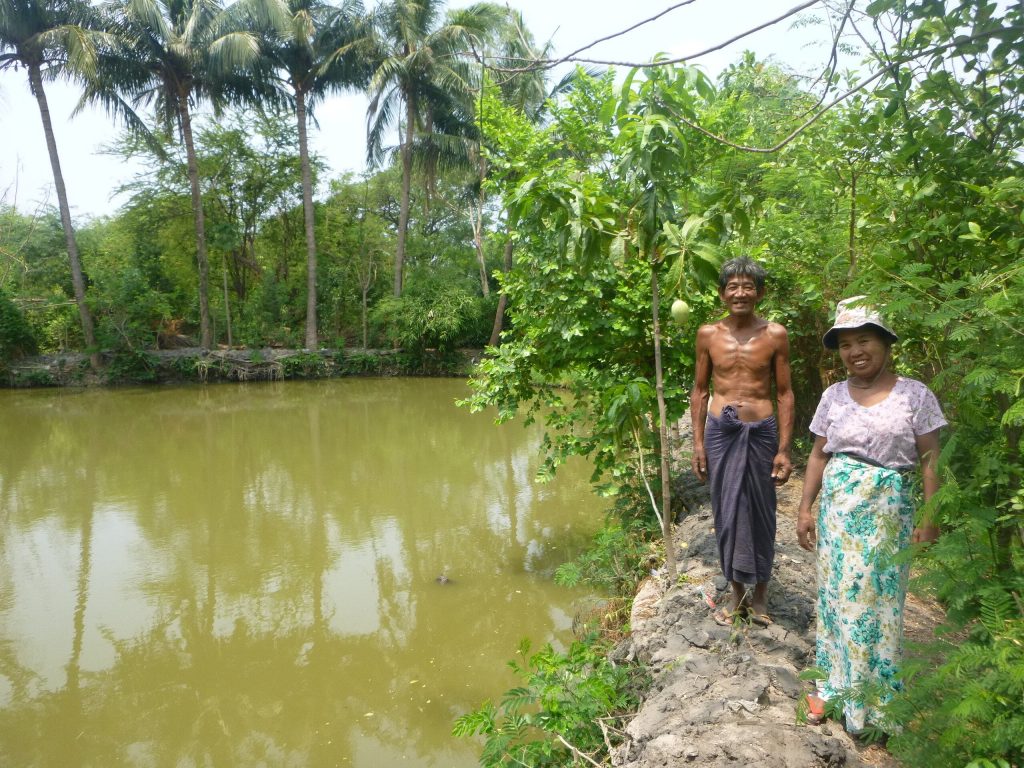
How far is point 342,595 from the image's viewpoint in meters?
5.23

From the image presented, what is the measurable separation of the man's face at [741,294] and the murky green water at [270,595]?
2.42m

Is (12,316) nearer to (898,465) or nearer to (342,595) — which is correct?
(342,595)

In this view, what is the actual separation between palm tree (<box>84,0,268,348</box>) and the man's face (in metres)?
18.2

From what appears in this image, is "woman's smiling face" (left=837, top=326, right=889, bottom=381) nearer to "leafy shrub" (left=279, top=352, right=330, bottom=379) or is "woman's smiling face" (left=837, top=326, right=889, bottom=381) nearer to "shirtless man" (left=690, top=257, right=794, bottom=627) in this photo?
"shirtless man" (left=690, top=257, right=794, bottom=627)

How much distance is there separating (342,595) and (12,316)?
17.0m

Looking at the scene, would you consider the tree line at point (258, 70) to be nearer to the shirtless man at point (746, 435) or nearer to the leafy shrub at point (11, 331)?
the leafy shrub at point (11, 331)

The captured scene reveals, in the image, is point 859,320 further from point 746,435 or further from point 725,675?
point 725,675

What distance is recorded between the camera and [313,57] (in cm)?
1945

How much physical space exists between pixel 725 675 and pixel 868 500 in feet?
2.80

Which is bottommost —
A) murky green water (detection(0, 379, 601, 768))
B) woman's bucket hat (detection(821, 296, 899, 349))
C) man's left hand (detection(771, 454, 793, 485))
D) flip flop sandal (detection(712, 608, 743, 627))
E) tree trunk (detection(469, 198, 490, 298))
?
murky green water (detection(0, 379, 601, 768))

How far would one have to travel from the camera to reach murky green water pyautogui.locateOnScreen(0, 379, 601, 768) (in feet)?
11.9

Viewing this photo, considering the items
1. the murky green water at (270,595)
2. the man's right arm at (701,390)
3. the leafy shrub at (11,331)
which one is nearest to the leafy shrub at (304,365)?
the leafy shrub at (11,331)

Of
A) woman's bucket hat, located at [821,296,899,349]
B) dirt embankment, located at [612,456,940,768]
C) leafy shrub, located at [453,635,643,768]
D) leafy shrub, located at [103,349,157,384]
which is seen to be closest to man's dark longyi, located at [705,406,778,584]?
dirt embankment, located at [612,456,940,768]

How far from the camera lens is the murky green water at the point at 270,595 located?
11.9ft
